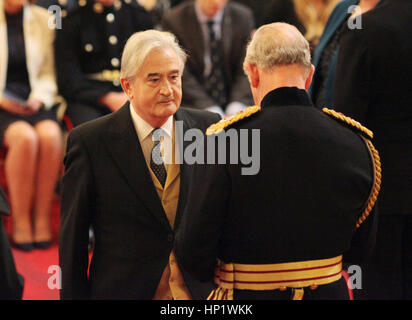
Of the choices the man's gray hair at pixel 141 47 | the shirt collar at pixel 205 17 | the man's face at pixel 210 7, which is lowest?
the man's gray hair at pixel 141 47

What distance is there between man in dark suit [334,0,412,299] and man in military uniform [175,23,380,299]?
2.62ft

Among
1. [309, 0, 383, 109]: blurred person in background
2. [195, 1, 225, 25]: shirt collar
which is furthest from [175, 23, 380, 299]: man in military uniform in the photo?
[195, 1, 225, 25]: shirt collar

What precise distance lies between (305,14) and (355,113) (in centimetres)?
118

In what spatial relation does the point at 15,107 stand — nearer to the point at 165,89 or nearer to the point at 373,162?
the point at 165,89

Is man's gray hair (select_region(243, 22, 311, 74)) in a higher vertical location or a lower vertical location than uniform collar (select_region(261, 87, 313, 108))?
higher

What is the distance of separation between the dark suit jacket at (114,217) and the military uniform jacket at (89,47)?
215 cm

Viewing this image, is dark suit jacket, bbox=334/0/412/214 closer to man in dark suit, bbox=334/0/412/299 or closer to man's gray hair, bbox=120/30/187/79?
man in dark suit, bbox=334/0/412/299

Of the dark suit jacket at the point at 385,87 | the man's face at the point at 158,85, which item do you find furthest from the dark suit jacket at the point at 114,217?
→ the dark suit jacket at the point at 385,87

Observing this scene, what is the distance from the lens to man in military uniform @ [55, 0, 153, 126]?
4.25 metres

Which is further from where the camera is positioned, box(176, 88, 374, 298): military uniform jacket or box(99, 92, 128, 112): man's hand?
box(99, 92, 128, 112): man's hand

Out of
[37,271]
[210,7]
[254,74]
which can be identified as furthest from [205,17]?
[254,74]

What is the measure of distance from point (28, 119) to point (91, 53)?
591 mm

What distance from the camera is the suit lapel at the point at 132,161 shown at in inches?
83.0

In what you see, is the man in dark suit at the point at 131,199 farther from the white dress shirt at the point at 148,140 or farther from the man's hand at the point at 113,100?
the man's hand at the point at 113,100
